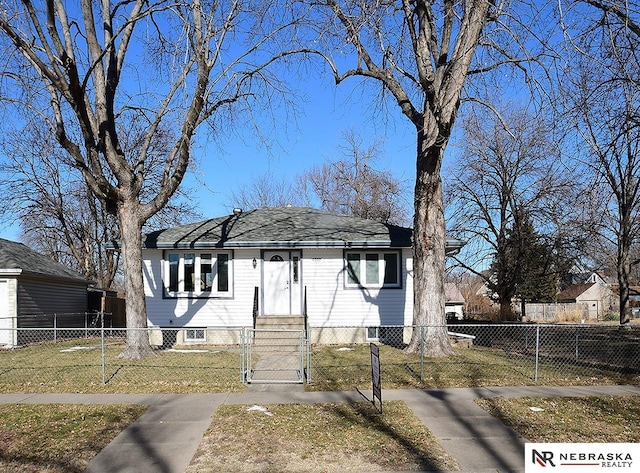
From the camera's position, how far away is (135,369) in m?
10.9

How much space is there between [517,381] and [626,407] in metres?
2.17

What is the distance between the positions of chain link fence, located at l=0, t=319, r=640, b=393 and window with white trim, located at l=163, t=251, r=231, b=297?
1.39 meters

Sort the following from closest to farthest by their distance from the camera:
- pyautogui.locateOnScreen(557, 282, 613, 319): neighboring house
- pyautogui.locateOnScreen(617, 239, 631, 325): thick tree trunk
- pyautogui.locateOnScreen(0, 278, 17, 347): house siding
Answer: pyautogui.locateOnScreen(0, 278, 17, 347): house siding
pyautogui.locateOnScreen(617, 239, 631, 325): thick tree trunk
pyautogui.locateOnScreen(557, 282, 613, 319): neighboring house

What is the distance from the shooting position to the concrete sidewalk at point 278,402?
212 inches

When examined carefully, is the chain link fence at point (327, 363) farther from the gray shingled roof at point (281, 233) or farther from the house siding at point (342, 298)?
the gray shingled roof at point (281, 233)

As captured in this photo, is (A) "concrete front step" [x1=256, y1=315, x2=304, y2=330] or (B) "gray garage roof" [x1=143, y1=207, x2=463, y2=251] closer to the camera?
(A) "concrete front step" [x1=256, y1=315, x2=304, y2=330]

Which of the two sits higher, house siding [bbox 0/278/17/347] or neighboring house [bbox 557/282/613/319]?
house siding [bbox 0/278/17/347]

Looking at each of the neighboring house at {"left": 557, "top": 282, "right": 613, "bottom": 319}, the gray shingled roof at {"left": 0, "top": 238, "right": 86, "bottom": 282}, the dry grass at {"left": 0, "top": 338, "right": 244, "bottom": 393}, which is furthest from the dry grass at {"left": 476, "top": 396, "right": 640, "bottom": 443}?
the neighboring house at {"left": 557, "top": 282, "right": 613, "bottom": 319}

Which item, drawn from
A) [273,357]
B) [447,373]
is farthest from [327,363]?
[447,373]

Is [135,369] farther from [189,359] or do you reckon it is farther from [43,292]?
[43,292]

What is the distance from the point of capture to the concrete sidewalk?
5.39 m

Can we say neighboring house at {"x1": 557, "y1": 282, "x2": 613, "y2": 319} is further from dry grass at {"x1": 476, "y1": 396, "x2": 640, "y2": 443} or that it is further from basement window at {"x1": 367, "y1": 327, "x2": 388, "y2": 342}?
dry grass at {"x1": 476, "y1": 396, "x2": 640, "y2": 443}

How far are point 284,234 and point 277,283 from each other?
66.5 inches

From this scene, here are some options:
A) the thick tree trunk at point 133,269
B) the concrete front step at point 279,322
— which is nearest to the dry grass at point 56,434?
the thick tree trunk at point 133,269
